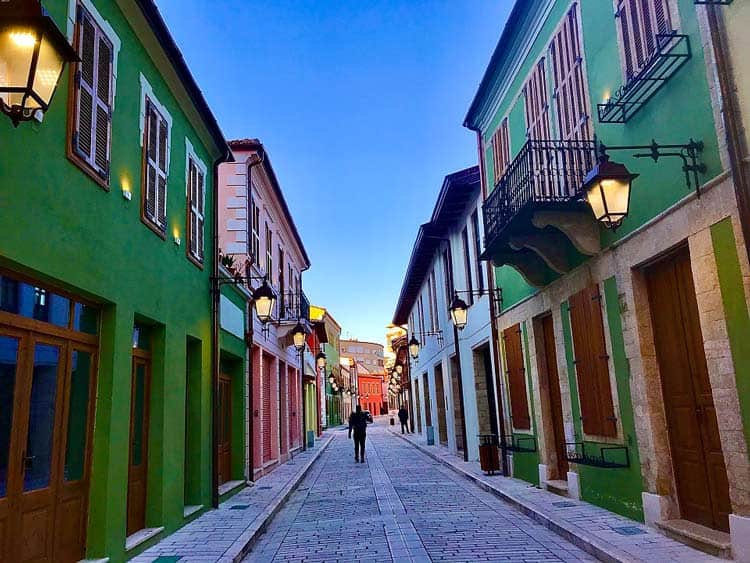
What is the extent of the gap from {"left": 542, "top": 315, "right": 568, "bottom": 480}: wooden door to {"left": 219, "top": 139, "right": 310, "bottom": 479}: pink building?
244 inches

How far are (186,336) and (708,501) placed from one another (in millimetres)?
6912

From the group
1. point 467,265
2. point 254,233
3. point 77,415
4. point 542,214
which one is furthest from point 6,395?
point 467,265

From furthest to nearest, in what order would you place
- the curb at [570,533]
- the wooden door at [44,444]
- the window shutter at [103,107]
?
1. the window shutter at [103,107]
2. the curb at [570,533]
3. the wooden door at [44,444]

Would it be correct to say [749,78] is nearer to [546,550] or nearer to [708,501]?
[708,501]

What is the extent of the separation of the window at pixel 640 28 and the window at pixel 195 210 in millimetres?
6337

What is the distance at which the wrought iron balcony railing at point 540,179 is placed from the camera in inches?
321

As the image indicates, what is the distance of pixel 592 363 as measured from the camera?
856 cm

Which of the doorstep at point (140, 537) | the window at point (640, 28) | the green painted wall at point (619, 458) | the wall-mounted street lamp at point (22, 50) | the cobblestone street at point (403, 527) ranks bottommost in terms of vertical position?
the cobblestone street at point (403, 527)

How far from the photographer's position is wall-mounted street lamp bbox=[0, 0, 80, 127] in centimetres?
322

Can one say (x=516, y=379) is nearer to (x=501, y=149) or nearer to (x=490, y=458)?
(x=490, y=458)

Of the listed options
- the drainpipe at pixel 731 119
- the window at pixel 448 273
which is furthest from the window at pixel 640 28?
the window at pixel 448 273

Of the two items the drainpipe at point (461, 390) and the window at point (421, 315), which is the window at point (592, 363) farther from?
the window at point (421, 315)

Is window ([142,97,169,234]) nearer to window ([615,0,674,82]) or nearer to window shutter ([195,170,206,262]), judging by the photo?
window shutter ([195,170,206,262])

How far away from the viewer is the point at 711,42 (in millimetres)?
5703
